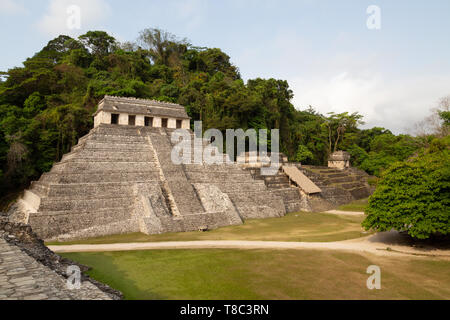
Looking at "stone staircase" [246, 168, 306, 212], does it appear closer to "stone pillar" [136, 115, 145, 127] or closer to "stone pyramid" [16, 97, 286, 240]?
"stone pyramid" [16, 97, 286, 240]

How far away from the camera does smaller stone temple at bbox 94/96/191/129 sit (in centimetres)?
2278

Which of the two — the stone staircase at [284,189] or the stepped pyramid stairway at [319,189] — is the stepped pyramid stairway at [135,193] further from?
the stepped pyramid stairway at [319,189]

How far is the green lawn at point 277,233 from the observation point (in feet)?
44.9

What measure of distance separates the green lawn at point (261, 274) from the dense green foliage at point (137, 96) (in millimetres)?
15719

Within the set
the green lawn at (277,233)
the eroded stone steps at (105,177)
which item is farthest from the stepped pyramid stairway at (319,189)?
the eroded stone steps at (105,177)

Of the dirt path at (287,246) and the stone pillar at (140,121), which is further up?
the stone pillar at (140,121)

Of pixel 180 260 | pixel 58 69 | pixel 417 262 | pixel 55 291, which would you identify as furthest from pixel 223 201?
pixel 58 69

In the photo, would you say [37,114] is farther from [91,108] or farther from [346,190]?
[346,190]

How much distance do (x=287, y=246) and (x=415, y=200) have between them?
5475mm

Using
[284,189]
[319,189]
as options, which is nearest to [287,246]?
[284,189]

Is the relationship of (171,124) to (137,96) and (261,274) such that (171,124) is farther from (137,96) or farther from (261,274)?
(261,274)

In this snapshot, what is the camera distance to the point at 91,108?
29.4 m
